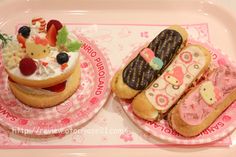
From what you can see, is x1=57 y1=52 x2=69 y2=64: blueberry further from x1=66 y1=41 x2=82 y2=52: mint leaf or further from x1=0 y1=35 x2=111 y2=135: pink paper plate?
x1=0 y1=35 x2=111 y2=135: pink paper plate

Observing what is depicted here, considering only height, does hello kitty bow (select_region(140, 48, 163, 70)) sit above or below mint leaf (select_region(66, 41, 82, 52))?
below

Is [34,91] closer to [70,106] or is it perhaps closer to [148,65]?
[70,106]

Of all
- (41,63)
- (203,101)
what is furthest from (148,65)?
(41,63)

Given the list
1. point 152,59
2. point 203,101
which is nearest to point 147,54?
point 152,59

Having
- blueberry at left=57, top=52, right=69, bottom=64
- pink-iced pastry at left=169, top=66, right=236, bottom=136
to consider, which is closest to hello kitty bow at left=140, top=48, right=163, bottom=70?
pink-iced pastry at left=169, top=66, right=236, bottom=136

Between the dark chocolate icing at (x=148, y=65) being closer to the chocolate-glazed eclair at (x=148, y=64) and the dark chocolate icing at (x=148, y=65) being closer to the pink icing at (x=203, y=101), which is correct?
the chocolate-glazed eclair at (x=148, y=64)

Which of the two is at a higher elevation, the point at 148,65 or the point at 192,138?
the point at 148,65

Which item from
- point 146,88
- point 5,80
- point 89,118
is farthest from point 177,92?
point 5,80
